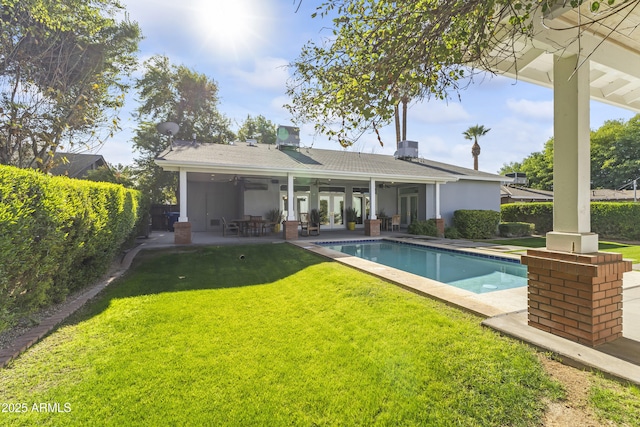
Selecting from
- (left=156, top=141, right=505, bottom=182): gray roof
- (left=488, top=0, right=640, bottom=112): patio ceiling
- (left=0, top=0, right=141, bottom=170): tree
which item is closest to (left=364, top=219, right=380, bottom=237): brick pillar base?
(left=156, top=141, right=505, bottom=182): gray roof

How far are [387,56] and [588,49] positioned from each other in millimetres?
2383

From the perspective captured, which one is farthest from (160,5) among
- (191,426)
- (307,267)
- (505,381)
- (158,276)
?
(505,381)

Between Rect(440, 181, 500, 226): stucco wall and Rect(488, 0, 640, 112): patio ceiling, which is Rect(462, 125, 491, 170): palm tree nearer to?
Rect(440, 181, 500, 226): stucco wall

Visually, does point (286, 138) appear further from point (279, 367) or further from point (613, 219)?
point (613, 219)

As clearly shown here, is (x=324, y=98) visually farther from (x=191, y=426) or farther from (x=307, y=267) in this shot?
(x=307, y=267)

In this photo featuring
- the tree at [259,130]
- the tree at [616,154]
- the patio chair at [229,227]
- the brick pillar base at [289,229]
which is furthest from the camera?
the tree at [259,130]

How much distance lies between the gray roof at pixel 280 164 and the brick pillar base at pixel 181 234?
7.28 ft

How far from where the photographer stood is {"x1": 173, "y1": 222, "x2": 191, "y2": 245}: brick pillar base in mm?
11195

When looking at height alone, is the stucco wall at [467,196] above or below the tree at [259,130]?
below

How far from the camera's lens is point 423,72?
313cm

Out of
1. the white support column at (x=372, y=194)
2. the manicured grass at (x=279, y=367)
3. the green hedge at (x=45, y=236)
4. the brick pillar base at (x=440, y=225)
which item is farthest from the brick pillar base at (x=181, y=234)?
the brick pillar base at (x=440, y=225)

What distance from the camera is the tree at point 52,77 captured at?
758 centimetres

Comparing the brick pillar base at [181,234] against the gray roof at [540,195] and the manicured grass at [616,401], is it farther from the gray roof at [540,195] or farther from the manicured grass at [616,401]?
the gray roof at [540,195]

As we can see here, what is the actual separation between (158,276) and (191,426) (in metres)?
5.05
